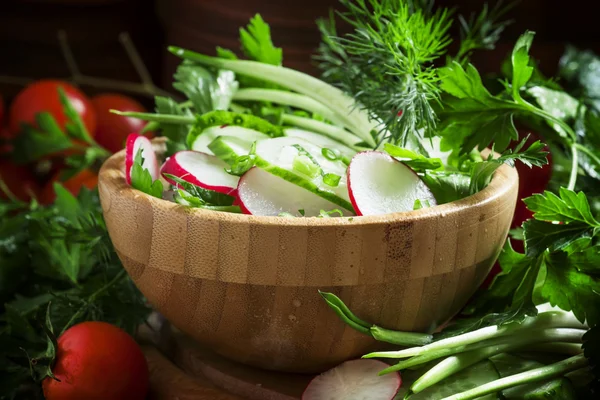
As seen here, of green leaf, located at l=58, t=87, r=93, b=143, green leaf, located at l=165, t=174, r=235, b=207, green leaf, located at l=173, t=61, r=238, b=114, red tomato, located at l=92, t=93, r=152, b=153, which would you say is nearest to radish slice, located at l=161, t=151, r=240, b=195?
green leaf, located at l=165, t=174, r=235, b=207

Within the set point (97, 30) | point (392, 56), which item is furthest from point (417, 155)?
point (97, 30)

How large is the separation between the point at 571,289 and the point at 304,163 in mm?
219

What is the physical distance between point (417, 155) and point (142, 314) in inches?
11.2

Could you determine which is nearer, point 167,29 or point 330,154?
point 330,154

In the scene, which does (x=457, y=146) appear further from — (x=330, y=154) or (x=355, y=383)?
(x=355, y=383)

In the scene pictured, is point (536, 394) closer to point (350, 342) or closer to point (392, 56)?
point (350, 342)

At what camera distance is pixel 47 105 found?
3.87 feet

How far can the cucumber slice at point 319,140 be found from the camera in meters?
0.72

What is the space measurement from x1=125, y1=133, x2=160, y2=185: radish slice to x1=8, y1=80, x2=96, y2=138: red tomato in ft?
1.59

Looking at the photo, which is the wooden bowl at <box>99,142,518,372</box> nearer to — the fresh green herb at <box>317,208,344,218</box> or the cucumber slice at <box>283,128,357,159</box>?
the fresh green herb at <box>317,208,344,218</box>

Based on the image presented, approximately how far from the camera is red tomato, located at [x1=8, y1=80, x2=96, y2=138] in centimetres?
117

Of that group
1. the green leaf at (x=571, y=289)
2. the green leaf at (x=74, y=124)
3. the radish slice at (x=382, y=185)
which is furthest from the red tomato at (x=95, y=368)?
the green leaf at (x=74, y=124)

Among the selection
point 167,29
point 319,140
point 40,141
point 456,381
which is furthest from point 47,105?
point 456,381

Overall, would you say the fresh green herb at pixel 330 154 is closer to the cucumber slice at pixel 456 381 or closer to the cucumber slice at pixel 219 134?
the cucumber slice at pixel 219 134
